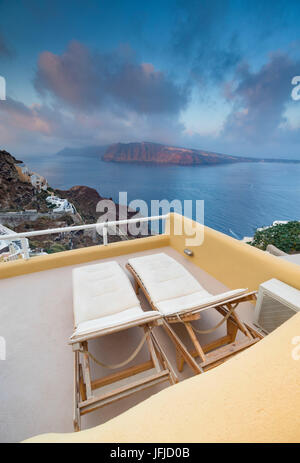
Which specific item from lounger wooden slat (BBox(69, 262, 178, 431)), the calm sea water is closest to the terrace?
lounger wooden slat (BBox(69, 262, 178, 431))

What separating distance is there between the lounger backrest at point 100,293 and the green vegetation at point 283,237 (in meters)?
5.80

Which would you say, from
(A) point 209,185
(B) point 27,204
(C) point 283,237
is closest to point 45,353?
(C) point 283,237

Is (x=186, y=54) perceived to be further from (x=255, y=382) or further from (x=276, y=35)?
(x=255, y=382)

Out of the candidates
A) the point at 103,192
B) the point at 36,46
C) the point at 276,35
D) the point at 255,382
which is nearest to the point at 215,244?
the point at 255,382

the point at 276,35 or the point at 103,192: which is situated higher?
the point at 276,35

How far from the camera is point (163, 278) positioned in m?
1.96

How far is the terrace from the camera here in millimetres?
1189

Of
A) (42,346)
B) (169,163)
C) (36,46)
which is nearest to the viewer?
(42,346)

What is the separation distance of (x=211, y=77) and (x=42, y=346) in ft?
81.9

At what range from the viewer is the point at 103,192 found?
18203 mm

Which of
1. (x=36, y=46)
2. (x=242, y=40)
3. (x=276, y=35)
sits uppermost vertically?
(x=242, y=40)

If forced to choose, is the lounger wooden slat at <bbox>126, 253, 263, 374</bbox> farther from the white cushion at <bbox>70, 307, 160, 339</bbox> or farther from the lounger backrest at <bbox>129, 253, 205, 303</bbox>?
Result: the white cushion at <bbox>70, 307, 160, 339</bbox>

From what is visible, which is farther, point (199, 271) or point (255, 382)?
point (199, 271)

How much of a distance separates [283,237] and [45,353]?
262 inches
